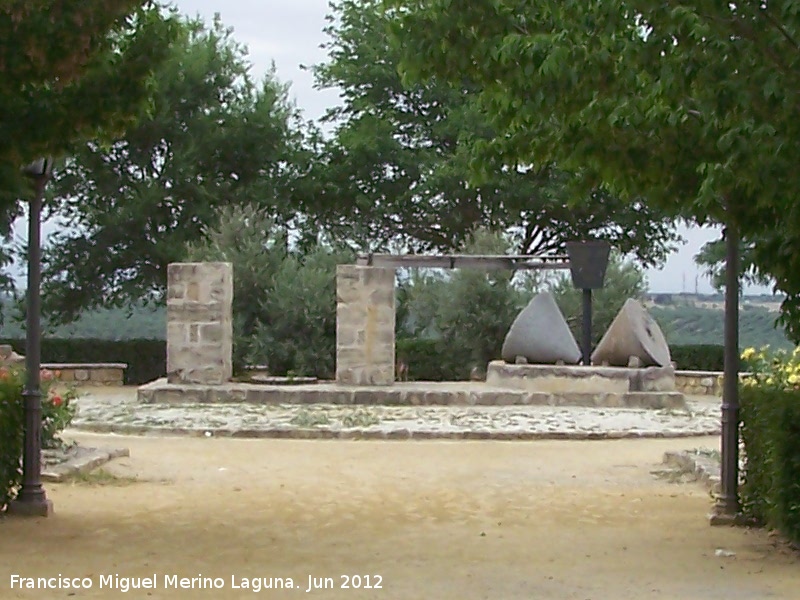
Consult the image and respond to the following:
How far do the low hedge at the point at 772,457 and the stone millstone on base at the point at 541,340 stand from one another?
447 inches

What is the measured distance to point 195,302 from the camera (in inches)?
776

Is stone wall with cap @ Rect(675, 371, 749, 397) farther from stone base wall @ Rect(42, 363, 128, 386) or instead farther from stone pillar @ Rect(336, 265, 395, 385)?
stone base wall @ Rect(42, 363, 128, 386)

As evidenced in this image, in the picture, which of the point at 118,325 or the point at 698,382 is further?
the point at 118,325

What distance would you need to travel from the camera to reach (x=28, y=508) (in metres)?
8.47

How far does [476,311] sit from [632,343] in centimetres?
553

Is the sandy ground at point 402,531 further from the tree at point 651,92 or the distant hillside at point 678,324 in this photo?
the distant hillside at point 678,324

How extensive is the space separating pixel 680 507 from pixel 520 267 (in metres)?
11.8

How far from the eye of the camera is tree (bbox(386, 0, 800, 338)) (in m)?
5.94

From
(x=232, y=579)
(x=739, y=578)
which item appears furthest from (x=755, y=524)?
(x=232, y=579)

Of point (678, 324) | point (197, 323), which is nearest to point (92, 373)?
point (197, 323)

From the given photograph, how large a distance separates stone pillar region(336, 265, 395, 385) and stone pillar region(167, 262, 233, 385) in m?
1.85

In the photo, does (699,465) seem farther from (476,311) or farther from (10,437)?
(476,311)

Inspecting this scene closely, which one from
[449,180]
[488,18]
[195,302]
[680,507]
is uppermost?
[449,180]

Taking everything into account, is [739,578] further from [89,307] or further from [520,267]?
[89,307]
